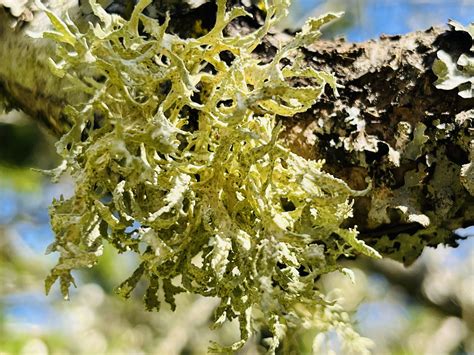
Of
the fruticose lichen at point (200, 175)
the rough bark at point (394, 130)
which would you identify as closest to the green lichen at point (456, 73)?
the rough bark at point (394, 130)

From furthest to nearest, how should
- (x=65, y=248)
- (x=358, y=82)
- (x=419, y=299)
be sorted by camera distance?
(x=419, y=299)
(x=358, y=82)
(x=65, y=248)

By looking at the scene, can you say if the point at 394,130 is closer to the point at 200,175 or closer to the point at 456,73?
the point at 456,73

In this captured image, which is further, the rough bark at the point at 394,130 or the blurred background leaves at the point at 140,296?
the blurred background leaves at the point at 140,296

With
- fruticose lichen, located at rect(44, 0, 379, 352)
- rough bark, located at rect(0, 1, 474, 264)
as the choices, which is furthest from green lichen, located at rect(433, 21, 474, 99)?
fruticose lichen, located at rect(44, 0, 379, 352)

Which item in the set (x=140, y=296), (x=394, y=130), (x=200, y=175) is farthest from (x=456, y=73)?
(x=140, y=296)

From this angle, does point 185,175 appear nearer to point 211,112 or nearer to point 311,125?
point 211,112

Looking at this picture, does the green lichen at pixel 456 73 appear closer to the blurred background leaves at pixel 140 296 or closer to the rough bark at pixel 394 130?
the rough bark at pixel 394 130

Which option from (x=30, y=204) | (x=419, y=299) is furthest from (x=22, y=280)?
(x=419, y=299)
